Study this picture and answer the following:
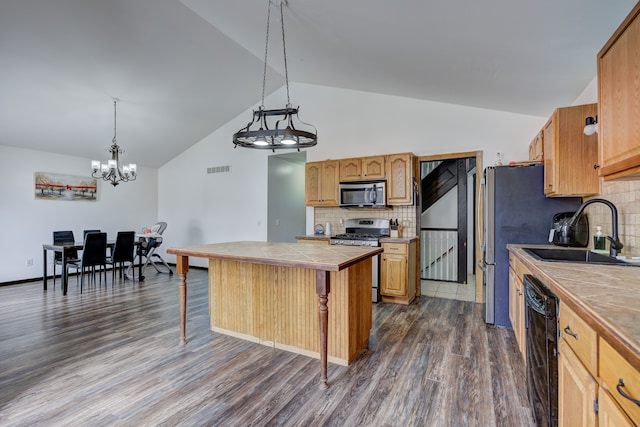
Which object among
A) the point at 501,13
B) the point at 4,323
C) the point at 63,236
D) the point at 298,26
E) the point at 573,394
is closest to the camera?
the point at 573,394

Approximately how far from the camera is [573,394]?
3.99 feet

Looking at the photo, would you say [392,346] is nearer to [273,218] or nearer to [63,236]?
[273,218]

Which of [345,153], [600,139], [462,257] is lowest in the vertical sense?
[462,257]

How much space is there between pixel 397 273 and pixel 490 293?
1198 millimetres

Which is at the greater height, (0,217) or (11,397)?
(0,217)

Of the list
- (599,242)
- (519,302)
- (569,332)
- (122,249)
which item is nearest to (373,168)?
(519,302)

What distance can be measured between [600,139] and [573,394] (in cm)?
135

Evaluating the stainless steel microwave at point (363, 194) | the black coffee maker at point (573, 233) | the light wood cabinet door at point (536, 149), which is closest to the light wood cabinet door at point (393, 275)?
the stainless steel microwave at point (363, 194)

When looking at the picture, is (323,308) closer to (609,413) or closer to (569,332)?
(569,332)

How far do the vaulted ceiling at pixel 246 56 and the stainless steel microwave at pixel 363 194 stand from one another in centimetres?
141

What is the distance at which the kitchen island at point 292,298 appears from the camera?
241 centimetres

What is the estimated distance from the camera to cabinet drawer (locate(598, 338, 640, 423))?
0.79 meters

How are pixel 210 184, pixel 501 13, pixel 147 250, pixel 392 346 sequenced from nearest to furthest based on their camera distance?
pixel 501 13 < pixel 392 346 < pixel 147 250 < pixel 210 184

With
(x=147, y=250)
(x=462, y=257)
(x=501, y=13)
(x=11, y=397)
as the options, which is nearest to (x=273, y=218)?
(x=147, y=250)
